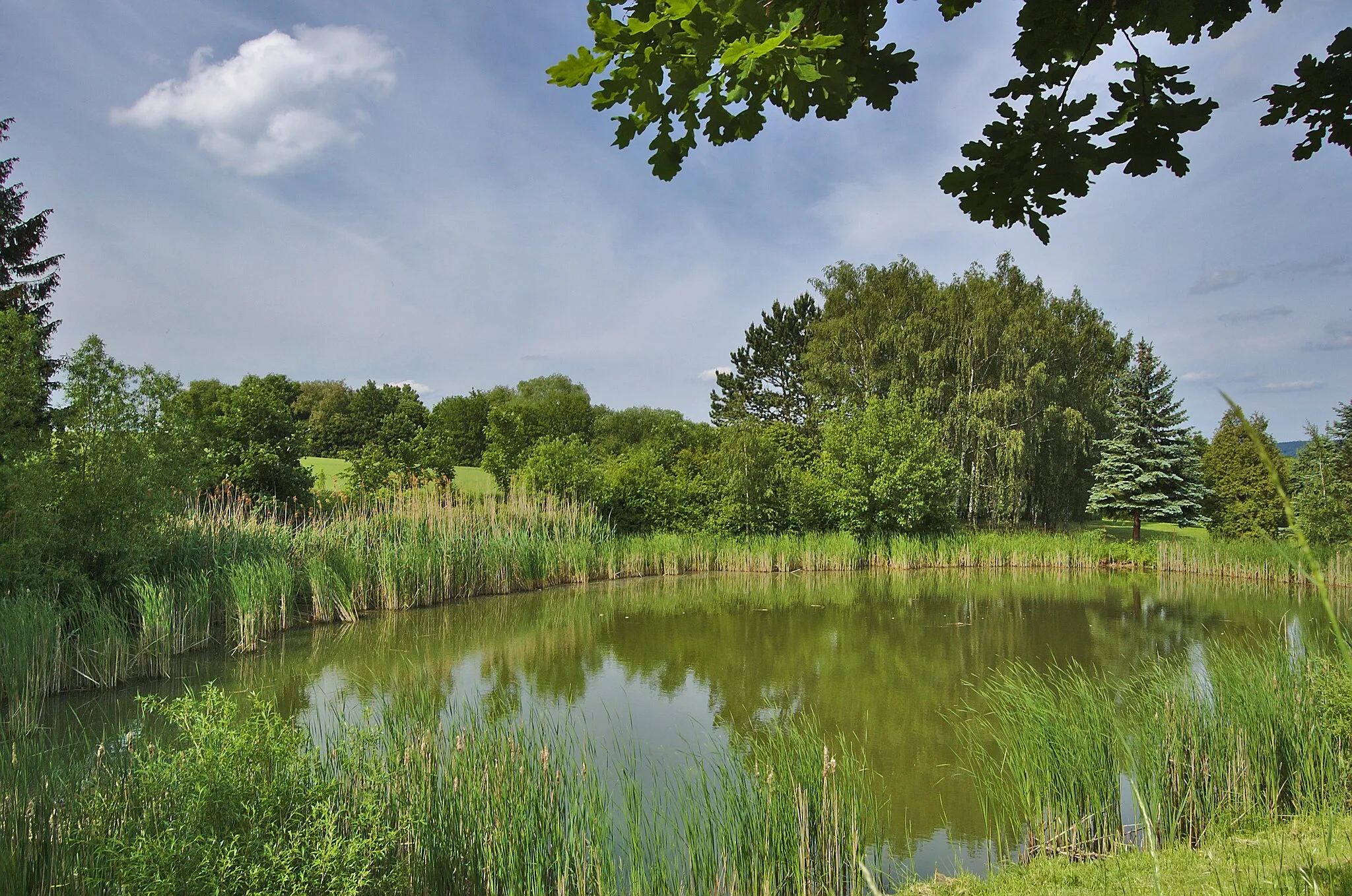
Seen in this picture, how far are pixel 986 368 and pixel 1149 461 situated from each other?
5.45 m

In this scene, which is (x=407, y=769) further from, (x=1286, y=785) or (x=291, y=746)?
(x=1286, y=785)

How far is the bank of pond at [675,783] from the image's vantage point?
3.00 m

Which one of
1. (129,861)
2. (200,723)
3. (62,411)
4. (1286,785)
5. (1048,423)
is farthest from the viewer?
(1048,423)

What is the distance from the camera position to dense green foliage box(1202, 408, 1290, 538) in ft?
66.3

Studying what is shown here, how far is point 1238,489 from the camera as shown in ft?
69.7

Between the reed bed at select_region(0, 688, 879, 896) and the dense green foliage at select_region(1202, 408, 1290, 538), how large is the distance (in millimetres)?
20400

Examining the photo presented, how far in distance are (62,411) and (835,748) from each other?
9.74 meters

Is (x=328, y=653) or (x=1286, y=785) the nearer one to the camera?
(x=1286, y=785)

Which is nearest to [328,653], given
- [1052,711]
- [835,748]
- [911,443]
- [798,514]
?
[835,748]

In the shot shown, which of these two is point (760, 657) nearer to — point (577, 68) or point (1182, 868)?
point (1182, 868)

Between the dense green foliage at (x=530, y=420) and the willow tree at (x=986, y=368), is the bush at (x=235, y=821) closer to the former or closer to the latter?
the dense green foliage at (x=530, y=420)

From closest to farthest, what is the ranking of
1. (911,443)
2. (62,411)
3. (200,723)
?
(200,723) < (62,411) < (911,443)

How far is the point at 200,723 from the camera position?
3.10 meters

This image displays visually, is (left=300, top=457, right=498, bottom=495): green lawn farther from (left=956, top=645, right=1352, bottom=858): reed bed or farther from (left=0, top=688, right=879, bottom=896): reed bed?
(left=956, top=645, right=1352, bottom=858): reed bed
